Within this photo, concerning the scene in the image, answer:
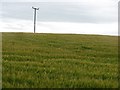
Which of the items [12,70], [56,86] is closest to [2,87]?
[56,86]

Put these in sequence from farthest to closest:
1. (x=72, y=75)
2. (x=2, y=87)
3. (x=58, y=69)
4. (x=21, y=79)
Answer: (x=58, y=69)
(x=72, y=75)
(x=21, y=79)
(x=2, y=87)

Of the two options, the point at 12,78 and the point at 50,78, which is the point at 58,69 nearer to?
the point at 50,78

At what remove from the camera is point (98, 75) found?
12688mm

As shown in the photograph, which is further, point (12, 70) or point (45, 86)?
point (12, 70)

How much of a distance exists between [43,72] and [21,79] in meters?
1.84

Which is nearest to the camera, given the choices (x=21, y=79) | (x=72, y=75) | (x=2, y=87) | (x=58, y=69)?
(x=2, y=87)

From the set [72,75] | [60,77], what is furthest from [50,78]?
[72,75]

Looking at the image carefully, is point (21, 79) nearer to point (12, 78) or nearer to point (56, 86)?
point (12, 78)

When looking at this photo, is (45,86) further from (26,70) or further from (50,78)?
(26,70)

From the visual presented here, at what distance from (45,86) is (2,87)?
1.44 metres

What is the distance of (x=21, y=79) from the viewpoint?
36.2ft

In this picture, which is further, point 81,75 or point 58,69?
point 58,69

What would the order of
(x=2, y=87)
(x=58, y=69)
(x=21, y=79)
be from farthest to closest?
(x=58, y=69) < (x=21, y=79) < (x=2, y=87)

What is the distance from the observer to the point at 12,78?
1116cm
